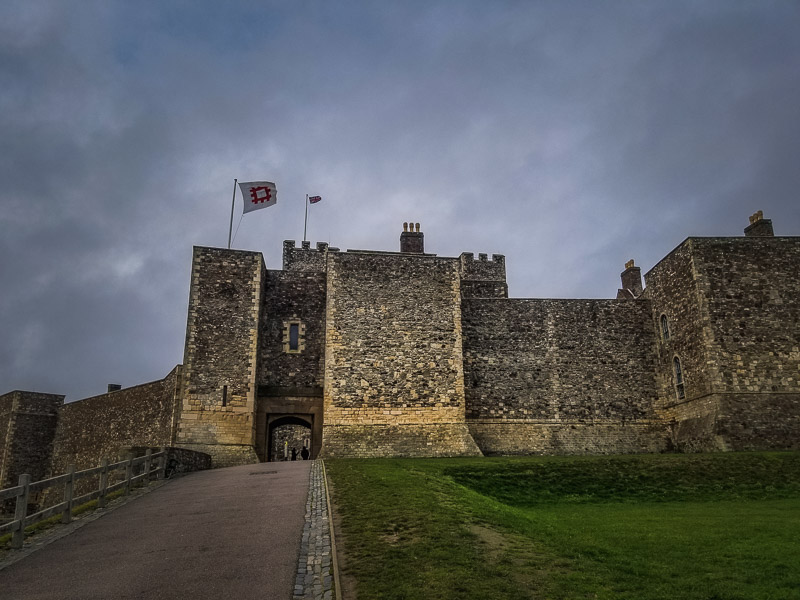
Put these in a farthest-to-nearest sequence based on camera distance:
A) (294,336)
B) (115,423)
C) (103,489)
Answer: (115,423)
(294,336)
(103,489)

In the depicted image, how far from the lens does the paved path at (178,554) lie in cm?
767

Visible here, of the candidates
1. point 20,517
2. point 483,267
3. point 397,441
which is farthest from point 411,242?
point 20,517

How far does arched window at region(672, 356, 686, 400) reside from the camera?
26.3 metres

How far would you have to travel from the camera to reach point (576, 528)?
11.9 m

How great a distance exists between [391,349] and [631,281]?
15.3m

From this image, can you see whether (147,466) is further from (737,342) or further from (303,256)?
(303,256)

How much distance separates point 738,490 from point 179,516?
1396 cm

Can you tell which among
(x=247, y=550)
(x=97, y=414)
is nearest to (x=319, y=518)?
(x=247, y=550)

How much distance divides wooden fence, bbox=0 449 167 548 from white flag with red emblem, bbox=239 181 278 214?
12146 millimetres

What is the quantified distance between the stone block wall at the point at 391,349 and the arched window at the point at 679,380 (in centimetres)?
884

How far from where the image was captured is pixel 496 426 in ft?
88.6

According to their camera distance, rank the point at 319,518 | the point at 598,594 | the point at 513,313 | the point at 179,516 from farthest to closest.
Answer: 1. the point at 513,313
2. the point at 179,516
3. the point at 319,518
4. the point at 598,594

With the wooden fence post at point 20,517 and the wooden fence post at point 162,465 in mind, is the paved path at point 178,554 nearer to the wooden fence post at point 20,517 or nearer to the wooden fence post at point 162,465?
the wooden fence post at point 20,517

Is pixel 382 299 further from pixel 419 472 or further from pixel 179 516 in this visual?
pixel 179 516
